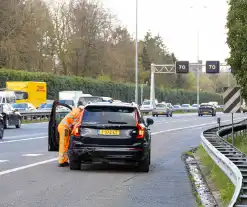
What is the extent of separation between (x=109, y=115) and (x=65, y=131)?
1523 millimetres

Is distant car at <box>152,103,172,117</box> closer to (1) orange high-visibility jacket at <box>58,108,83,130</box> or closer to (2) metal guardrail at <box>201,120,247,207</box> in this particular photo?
(2) metal guardrail at <box>201,120,247,207</box>

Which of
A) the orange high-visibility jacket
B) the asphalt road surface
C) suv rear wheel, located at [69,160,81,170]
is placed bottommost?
the asphalt road surface

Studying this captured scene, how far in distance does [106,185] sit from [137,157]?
2.47 meters

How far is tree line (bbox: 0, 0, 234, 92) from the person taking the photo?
69.6 m

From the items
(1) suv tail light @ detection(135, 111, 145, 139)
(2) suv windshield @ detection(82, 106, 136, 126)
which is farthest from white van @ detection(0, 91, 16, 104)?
(1) suv tail light @ detection(135, 111, 145, 139)

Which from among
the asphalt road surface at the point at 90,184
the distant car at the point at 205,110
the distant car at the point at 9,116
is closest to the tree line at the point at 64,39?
the distant car at the point at 205,110

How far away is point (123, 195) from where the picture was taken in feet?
40.7

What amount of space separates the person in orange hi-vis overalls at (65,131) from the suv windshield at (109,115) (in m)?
0.85

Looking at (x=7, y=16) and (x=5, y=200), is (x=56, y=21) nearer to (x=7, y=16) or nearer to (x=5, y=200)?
(x=7, y=16)

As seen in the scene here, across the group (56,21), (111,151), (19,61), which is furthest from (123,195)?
(56,21)

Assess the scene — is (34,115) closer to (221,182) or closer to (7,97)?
(7,97)

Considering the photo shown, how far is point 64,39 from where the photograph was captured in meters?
83.9

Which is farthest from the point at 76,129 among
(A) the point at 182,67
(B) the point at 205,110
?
(A) the point at 182,67

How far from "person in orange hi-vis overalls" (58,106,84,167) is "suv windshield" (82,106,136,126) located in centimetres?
85
